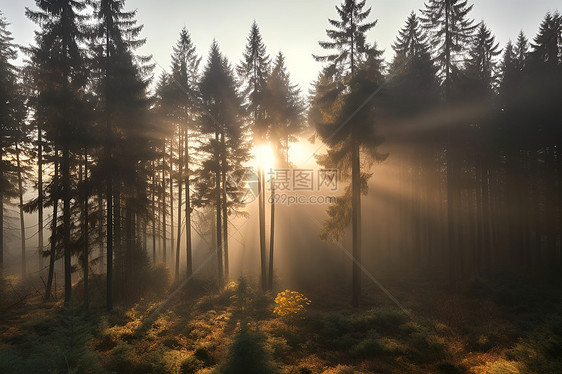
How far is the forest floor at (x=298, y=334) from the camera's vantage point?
696cm

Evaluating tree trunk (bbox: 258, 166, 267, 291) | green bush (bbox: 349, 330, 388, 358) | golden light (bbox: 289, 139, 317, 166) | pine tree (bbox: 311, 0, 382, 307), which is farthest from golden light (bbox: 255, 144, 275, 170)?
golden light (bbox: 289, 139, 317, 166)

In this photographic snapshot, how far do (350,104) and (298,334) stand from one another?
11782mm

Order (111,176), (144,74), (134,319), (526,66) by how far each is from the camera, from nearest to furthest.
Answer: (134,319) → (111,176) → (144,74) → (526,66)

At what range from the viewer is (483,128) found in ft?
68.4

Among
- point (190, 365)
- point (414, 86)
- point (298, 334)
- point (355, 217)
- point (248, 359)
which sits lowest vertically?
point (298, 334)

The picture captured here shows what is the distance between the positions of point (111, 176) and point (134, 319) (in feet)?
24.4

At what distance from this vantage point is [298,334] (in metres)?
11.0

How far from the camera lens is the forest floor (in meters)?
6.96

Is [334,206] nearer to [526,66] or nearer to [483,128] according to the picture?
[483,128]

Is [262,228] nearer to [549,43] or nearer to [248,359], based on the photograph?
[248,359]

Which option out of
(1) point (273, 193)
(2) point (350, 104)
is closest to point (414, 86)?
(2) point (350, 104)

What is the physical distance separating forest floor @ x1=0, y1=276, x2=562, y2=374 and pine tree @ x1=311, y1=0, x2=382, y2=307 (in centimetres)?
429

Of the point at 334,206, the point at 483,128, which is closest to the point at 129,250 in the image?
the point at 334,206

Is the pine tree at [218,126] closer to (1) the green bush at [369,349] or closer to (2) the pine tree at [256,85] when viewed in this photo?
(2) the pine tree at [256,85]
